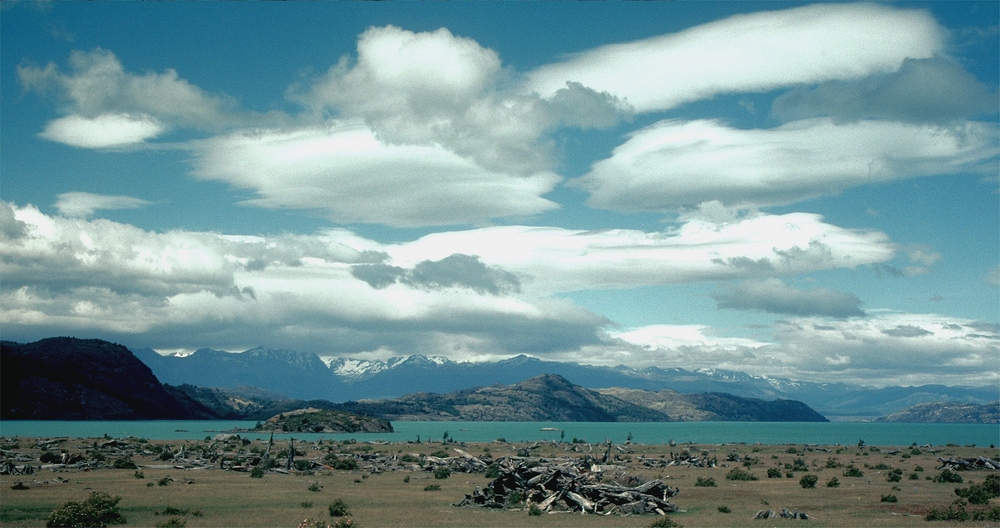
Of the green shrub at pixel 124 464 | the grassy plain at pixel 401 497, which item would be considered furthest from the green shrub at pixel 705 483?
the green shrub at pixel 124 464

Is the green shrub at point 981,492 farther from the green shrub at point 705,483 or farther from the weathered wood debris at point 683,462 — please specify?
the weathered wood debris at point 683,462

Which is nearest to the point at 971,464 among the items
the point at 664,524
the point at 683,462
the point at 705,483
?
the point at 683,462

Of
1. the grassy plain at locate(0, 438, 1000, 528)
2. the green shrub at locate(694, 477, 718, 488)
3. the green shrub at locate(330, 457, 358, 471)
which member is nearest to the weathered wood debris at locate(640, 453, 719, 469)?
the grassy plain at locate(0, 438, 1000, 528)

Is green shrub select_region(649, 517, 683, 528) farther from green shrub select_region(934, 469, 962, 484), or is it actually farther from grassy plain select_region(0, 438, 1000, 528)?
green shrub select_region(934, 469, 962, 484)

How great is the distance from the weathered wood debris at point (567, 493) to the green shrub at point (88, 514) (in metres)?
19.7

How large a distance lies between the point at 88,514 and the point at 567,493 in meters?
25.8

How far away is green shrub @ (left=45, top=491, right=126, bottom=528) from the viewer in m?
35.2

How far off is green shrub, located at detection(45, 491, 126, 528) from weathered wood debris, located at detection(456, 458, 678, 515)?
1972 centimetres

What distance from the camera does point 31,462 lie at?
67875mm

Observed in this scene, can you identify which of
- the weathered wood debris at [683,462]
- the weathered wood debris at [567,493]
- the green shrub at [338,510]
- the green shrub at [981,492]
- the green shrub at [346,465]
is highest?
the green shrub at [981,492]

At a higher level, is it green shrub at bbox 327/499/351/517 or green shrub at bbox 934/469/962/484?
green shrub at bbox 934/469/962/484

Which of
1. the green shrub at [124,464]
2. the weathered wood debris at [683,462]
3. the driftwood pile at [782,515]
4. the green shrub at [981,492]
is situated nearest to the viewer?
the driftwood pile at [782,515]

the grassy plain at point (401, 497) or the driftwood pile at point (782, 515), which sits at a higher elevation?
the driftwood pile at point (782, 515)

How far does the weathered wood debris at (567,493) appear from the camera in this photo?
43125 mm
